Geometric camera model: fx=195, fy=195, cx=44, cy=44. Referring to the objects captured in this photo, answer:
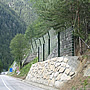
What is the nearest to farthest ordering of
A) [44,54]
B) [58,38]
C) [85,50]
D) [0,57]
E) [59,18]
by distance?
[85,50] → [58,38] → [59,18] → [44,54] → [0,57]

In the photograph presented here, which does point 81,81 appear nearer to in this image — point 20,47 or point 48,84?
point 48,84

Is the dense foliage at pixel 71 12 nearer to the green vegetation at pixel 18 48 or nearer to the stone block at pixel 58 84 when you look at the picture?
the stone block at pixel 58 84

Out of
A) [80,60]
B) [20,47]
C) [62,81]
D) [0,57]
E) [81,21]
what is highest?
[81,21]

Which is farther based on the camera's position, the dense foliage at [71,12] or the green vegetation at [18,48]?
the green vegetation at [18,48]

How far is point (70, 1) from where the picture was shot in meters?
14.4

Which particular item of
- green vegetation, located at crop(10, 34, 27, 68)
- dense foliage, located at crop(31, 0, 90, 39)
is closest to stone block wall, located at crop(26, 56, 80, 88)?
dense foliage, located at crop(31, 0, 90, 39)

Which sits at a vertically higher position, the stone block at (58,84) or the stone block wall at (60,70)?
the stone block wall at (60,70)

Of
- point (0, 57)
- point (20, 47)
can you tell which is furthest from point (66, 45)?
point (0, 57)

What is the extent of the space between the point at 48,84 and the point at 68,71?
119 inches

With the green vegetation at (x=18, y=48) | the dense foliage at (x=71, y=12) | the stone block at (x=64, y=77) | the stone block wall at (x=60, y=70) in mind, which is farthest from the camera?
the green vegetation at (x=18, y=48)

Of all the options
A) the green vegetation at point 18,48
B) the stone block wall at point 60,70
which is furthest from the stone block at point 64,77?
the green vegetation at point 18,48

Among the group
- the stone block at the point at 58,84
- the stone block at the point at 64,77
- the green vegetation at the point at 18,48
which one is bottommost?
the green vegetation at the point at 18,48

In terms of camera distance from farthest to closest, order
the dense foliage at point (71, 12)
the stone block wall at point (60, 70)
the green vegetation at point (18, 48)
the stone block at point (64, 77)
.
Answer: the green vegetation at point (18, 48) → the dense foliage at point (71, 12) → the stone block wall at point (60, 70) → the stone block at point (64, 77)

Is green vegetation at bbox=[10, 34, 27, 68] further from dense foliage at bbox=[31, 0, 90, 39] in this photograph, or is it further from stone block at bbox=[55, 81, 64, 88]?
stone block at bbox=[55, 81, 64, 88]
